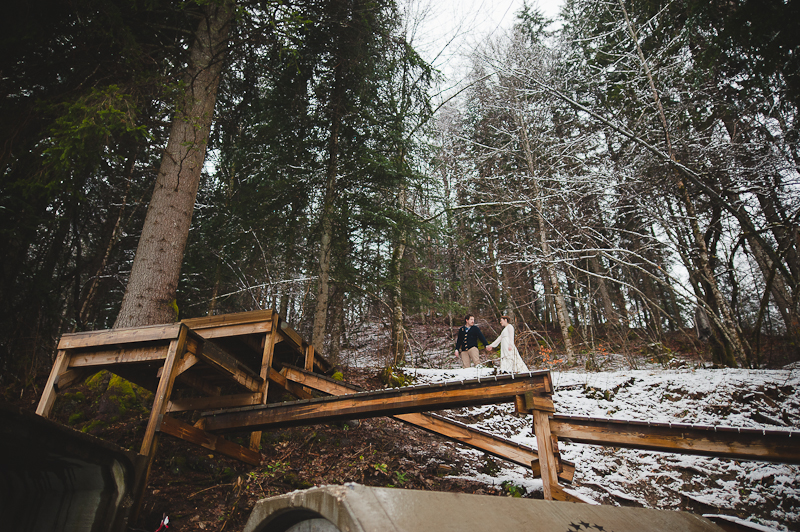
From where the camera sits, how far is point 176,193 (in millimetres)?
6531

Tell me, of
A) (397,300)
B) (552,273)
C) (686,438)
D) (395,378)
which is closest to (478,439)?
(686,438)

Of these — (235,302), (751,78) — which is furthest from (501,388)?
(235,302)

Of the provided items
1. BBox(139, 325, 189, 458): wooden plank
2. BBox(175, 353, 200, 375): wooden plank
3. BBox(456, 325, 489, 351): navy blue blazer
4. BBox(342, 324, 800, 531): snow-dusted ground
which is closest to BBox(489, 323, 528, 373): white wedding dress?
BBox(342, 324, 800, 531): snow-dusted ground

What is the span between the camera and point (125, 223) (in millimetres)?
12055

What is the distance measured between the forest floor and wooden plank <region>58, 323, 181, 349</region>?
1.24m

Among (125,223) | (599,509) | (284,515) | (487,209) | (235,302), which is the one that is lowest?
(599,509)

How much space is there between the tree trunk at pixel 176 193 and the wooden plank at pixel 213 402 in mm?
1299

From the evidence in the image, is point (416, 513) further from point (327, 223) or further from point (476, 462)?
point (327, 223)

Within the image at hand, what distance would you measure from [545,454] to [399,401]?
1485mm

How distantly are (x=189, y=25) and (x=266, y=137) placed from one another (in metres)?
2.95

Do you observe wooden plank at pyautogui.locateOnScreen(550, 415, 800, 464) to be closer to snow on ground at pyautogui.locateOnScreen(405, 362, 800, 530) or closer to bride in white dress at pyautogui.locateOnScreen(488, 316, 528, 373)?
snow on ground at pyautogui.locateOnScreen(405, 362, 800, 530)

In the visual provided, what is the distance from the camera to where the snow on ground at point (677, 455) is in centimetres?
470

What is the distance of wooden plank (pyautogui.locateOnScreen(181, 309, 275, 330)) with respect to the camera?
16.8ft

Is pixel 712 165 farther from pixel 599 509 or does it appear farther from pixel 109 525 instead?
pixel 109 525
